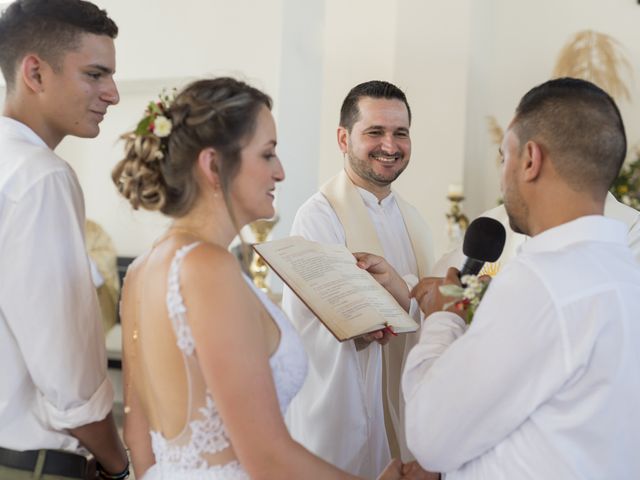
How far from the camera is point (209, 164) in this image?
201cm

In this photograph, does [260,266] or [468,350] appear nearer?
[468,350]

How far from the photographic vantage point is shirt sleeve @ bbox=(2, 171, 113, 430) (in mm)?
2143

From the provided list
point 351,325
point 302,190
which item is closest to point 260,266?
point 302,190

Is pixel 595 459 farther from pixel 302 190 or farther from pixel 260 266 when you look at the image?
pixel 302 190

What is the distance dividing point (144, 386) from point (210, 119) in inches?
28.0

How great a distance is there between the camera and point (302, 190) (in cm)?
892

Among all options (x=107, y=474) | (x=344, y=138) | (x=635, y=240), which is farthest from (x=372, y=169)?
(x=107, y=474)

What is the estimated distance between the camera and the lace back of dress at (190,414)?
1.86 m

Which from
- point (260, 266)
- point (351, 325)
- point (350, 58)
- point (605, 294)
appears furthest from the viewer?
point (350, 58)

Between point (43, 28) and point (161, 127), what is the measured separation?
75 cm

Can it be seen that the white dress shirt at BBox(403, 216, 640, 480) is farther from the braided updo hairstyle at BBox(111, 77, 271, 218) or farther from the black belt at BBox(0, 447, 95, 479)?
the black belt at BBox(0, 447, 95, 479)

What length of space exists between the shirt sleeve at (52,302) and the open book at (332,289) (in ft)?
2.23

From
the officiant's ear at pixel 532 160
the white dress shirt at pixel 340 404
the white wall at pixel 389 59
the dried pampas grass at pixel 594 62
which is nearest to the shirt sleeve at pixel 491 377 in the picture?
the officiant's ear at pixel 532 160

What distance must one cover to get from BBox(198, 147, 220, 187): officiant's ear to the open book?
671mm
